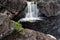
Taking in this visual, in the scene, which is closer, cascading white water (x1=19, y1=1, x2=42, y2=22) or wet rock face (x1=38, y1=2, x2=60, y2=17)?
wet rock face (x1=38, y1=2, x2=60, y2=17)

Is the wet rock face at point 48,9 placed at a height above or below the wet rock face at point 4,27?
below

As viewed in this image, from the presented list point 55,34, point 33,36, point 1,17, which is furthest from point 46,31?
point 1,17

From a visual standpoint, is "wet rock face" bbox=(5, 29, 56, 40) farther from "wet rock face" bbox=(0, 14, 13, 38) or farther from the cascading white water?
the cascading white water

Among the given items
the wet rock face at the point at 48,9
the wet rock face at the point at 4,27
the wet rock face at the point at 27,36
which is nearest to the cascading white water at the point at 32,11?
the wet rock face at the point at 48,9

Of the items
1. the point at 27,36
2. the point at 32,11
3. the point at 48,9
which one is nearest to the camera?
the point at 27,36

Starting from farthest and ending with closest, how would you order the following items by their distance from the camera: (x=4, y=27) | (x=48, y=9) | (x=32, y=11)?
(x=32, y=11)
(x=48, y=9)
(x=4, y=27)

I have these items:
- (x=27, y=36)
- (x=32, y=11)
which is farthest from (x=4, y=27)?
(x=32, y=11)

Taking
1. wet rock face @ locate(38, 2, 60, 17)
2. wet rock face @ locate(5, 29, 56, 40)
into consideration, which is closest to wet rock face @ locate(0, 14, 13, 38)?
wet rock face @ locate(5, 29, 56, 40)

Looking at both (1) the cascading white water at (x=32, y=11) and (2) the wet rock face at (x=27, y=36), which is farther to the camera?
(1) the cascading white water at (x=32, y=11)

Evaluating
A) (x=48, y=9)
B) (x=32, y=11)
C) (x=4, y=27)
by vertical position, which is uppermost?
(x=4, y=27)

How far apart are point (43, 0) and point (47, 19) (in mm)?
2111

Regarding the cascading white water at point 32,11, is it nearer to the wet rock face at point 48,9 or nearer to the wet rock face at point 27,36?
the wet rock face at point 48,9

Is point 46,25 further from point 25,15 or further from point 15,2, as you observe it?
point 15,2

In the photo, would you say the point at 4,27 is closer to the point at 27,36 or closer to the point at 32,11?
the point at 27,36
